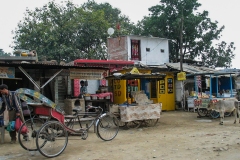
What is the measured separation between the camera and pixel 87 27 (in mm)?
23312

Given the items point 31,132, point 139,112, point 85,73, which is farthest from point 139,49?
point 31,132

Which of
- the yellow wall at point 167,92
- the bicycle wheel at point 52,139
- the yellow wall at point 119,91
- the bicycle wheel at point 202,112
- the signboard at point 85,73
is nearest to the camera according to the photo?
the bicycle wheel at point 52,139

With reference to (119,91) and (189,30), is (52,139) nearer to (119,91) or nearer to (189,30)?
(119,91)

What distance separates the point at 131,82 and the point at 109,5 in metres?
20.7

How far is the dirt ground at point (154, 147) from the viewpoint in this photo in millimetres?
5957

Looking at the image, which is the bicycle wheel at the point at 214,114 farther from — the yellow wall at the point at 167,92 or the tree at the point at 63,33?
the tree at the point at 63,33

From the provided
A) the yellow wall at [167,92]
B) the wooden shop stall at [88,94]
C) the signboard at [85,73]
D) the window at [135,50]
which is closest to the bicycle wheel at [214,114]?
the yellow wall at [167,92]

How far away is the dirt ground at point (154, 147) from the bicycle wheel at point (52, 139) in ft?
0.60

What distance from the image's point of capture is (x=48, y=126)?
6.02 metres

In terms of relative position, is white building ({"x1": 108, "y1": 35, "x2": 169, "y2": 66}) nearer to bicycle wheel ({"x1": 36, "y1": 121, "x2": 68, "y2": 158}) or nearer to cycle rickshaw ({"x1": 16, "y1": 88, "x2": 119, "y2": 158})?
cycle rickshaw ({"x1": 16, "y1": 88, "x2": 119, "y2": 158})

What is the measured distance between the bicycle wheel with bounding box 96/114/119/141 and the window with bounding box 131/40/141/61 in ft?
44.5

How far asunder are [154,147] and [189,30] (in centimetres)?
1920

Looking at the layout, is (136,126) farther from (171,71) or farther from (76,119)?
(171,71)

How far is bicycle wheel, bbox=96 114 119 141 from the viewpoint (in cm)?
749
